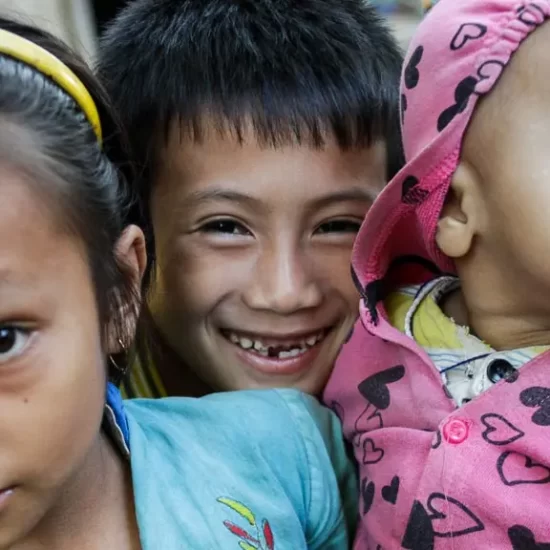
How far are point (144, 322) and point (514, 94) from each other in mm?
610

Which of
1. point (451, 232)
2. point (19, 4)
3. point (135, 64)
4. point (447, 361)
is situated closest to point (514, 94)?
point (451, 232)

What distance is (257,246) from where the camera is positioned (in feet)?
3.31

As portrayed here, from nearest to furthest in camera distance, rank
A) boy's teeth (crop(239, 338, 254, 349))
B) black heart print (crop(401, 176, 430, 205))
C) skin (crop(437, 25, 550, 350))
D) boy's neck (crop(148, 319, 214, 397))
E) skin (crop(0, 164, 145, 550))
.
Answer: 1. skin (crop(0, 164, 145, 550))
2. skin (crop(437, 25, 550, 350))
3. black heart print (crop(401, 176, 430, 205))
4. boy's teeth (crop(239, 338, 254, 349))
5. boy's neck (crop(148, 319, 214, 397))

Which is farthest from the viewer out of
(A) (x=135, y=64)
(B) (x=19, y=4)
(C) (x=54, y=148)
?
(B) (x=19, y=4)

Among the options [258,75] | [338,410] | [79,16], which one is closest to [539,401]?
[338,410]

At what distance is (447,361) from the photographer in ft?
2.81

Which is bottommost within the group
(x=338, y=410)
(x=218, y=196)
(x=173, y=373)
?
(x=173, y=373)

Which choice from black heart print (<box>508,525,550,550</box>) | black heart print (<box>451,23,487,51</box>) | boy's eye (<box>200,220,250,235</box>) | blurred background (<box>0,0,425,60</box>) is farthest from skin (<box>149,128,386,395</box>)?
blurred background (<box>0,0,425,60</box>)

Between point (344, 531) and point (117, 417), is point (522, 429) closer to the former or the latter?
point (344, 531)

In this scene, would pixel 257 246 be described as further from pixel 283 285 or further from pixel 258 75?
pixel 258 75

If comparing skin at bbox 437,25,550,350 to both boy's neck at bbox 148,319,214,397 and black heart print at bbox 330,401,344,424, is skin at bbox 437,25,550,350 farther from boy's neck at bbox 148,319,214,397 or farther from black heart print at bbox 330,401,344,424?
boy's neck at bbox 148,319,214,397

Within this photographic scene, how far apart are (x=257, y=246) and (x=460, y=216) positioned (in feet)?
0.93

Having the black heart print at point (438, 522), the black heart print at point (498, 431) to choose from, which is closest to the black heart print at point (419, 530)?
the black heart print at point (438, 522)

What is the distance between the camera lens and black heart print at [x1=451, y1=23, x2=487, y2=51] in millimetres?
755
